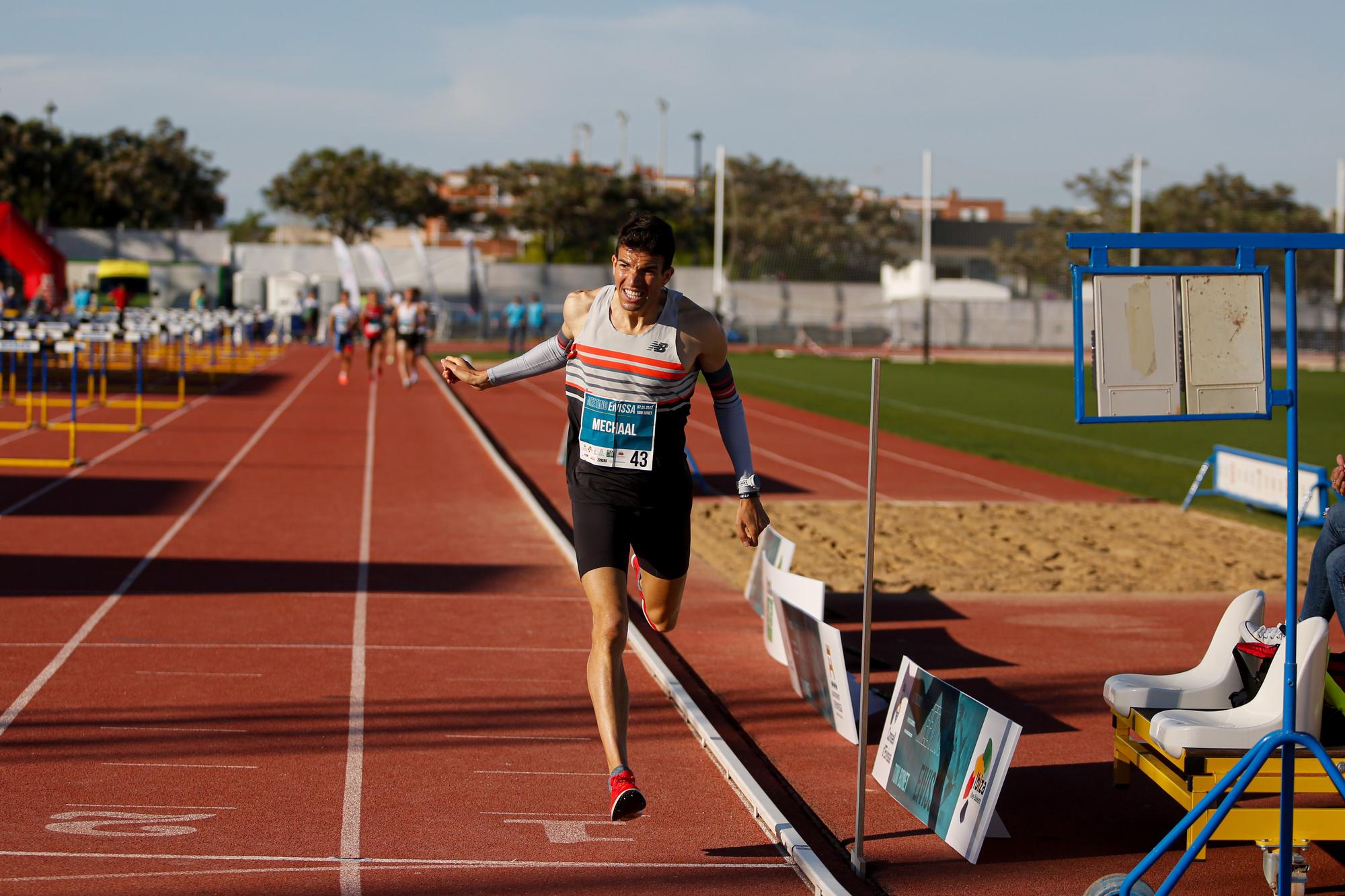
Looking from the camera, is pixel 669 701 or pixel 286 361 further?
pixel 286 361

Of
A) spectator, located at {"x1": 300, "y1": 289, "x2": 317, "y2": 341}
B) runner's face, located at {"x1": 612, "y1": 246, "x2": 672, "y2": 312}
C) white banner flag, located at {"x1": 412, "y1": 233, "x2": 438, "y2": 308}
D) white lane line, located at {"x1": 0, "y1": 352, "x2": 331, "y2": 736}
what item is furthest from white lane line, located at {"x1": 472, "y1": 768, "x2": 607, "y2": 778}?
spectator, located at {"x1": 300, "y1": 289, "x2": 317, "y2": 341}

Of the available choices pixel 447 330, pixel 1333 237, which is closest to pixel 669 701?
pixel 1333 237

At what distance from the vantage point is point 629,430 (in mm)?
Answer: 5172

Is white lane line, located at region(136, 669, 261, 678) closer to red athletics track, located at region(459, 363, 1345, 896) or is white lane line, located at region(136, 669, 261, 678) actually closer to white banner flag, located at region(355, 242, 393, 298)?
red athletics track, located at region(459, 363, 1345, 896)

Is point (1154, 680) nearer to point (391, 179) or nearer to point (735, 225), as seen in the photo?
point (735, 225)

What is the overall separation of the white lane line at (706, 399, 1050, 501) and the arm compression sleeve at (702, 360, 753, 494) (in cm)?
1113

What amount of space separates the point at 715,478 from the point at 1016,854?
1171 centimetres

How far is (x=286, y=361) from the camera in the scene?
40.4 meters

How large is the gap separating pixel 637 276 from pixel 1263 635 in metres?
2.48

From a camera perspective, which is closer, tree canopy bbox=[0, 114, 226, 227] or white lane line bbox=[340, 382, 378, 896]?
white lane line bbox=[340, 382, 378, 896]

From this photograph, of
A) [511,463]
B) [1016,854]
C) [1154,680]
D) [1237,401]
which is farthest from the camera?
[511,463]

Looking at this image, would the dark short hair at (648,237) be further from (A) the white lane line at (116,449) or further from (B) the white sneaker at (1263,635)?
(A) the white lane line at (116,449)

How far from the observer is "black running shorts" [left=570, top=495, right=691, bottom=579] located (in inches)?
205

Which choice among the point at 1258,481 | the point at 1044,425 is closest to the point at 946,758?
the point at 1258,481
